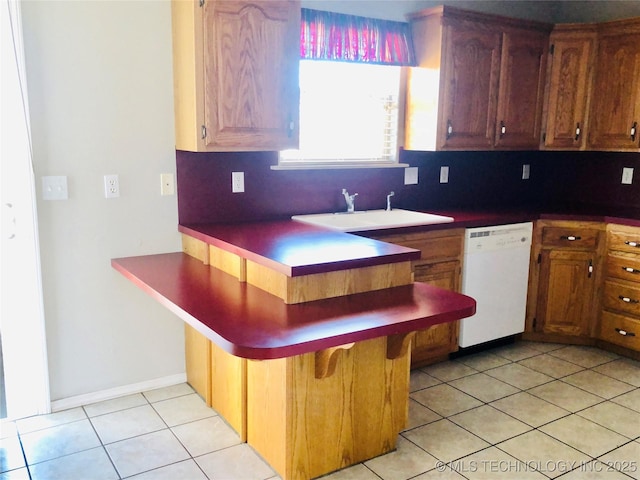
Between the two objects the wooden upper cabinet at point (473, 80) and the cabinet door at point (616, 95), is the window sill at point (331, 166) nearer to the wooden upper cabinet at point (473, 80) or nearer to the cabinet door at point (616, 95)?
the wooden upper cabinet at point (473, 80)

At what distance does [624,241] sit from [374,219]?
1.56 m

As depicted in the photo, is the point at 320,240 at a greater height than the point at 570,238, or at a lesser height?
greater

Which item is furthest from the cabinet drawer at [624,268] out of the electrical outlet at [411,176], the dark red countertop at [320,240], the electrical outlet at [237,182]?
the electrical outlet at [237,182]

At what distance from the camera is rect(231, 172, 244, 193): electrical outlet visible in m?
3.28

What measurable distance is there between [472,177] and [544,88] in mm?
764

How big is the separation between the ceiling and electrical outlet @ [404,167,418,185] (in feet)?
3.14

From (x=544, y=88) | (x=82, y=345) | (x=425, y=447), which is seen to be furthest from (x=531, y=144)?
(x=82, y=345)

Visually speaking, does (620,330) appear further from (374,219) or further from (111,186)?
(111,186)

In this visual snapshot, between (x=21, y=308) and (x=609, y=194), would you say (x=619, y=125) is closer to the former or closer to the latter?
(x=609, y=194)

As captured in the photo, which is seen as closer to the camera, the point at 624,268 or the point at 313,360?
the point at 313,360

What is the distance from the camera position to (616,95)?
3793 mm

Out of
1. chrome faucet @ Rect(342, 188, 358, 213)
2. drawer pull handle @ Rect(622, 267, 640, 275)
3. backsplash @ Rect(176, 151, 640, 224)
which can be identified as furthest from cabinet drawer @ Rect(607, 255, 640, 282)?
chrome faucet @ Rect(342, 188, 358, 213)

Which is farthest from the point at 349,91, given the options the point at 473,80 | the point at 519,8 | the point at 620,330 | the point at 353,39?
the point at 620,330

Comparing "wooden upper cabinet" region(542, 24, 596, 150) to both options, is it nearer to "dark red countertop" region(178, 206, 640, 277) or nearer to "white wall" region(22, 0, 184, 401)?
"dark red countertop" region(178, 206, 640, 277)
